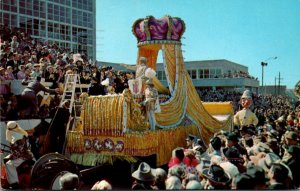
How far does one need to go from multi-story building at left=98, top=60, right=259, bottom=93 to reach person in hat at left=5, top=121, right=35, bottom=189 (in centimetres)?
346

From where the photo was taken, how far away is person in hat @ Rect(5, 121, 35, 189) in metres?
4.73

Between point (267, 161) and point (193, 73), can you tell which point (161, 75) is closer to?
point (193, 73)

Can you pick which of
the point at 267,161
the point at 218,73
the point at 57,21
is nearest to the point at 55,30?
the point at 57,21

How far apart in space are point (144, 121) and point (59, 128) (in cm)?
140

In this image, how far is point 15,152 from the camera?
4.79 meters

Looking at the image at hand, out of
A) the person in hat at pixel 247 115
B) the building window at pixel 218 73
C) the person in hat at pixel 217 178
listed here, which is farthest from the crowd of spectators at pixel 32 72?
the person in hat at pixel 217 178

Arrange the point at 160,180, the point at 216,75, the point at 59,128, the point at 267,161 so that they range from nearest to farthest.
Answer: the point at 160,180 → the point at 267,161 → the point at 59,128 → the point at 216,75

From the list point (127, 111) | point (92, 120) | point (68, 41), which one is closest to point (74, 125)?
point (92, 120)

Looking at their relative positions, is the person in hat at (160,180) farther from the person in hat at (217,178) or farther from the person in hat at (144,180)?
the person in hat at (217,178)

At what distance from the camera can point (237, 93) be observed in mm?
11141

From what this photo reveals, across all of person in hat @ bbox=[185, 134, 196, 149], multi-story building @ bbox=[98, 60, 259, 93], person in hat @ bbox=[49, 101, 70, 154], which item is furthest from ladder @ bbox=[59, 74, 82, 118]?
person in hat @ bbox=[185, 134, 196, 149]

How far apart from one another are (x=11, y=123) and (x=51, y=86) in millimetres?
2885

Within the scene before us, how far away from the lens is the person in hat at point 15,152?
4727 millimetres

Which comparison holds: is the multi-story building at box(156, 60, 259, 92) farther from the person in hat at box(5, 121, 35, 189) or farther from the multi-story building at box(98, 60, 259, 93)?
the person in hat at box(5, 121, 35, 189)
